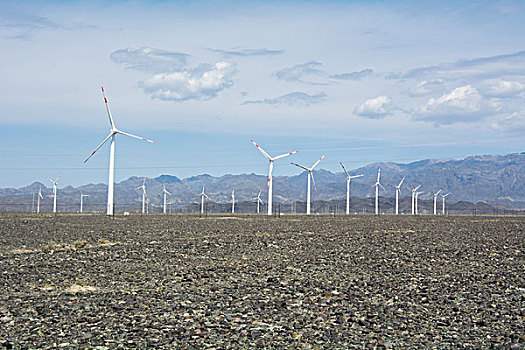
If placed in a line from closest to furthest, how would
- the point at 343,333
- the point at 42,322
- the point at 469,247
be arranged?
the point at 343,333
the point at 42,322
the point at 469,247

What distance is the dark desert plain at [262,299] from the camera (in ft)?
41.2

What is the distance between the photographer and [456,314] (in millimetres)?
14641

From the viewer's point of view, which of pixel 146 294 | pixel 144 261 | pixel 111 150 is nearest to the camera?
pixel 146 294

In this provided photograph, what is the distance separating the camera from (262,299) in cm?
1642

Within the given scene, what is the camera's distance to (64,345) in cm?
1198

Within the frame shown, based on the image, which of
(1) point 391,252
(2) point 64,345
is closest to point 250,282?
(2) point 64,345

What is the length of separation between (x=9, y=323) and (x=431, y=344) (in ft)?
30.0

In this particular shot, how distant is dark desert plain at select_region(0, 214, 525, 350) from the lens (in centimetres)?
1255

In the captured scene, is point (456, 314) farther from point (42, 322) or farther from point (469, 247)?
point (469, 247)

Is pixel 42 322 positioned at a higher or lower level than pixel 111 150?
lower

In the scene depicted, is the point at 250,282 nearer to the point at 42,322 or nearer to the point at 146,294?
the point at 146,294

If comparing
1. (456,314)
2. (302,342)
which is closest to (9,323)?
(302,342)

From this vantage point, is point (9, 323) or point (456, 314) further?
point (456, 314)

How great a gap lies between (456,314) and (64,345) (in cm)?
894
